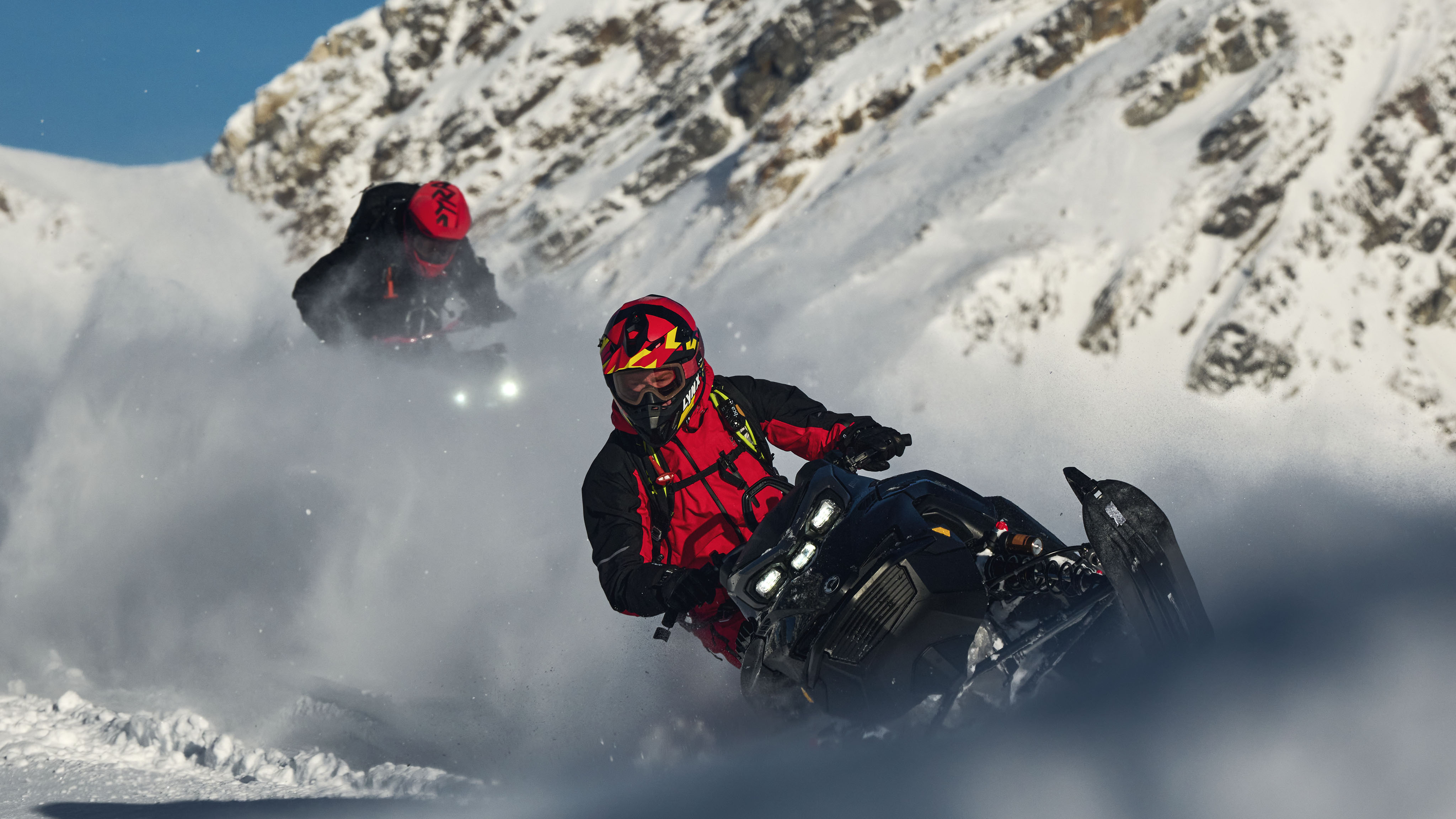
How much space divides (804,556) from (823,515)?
157 millimetres

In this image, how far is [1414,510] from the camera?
6.25m

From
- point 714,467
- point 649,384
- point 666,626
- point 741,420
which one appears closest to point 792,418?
point 741,420

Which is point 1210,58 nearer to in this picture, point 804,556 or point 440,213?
point 440,213

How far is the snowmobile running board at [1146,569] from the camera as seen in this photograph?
3.08m

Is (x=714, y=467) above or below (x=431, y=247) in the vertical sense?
below

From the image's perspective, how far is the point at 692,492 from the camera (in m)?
4.90

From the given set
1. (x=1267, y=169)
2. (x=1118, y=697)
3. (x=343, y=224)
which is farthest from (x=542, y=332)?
(x=343, y=224)

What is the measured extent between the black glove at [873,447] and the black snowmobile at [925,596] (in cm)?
43

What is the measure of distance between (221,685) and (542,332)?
5467 millimetres

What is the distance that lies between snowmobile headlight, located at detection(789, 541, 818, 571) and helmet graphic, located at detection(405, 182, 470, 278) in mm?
5688

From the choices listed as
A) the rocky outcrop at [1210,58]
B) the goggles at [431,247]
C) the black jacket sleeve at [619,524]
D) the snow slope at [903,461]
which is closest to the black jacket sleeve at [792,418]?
the black jacket sleeve at [619,524]

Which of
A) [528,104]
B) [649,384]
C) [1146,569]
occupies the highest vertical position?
[528,104]

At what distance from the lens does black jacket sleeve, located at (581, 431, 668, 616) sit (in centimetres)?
435

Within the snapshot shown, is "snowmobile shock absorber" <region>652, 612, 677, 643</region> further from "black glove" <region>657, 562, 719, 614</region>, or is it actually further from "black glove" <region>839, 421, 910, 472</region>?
"black glove" <region>839, 421, 910, 472</region>
